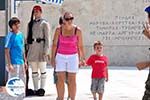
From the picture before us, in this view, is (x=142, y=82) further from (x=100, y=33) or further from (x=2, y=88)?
(x=100, y=33)

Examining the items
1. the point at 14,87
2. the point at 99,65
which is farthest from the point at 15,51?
the point at 99,65

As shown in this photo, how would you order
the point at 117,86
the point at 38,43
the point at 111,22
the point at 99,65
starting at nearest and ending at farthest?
the point at 99,65 → the point at 38,43 → the point at 117,86 → the point at 111,22

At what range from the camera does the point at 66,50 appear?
9.43 m

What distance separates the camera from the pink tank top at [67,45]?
942 centimetres

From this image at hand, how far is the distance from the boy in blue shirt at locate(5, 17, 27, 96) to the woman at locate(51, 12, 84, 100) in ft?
2.00

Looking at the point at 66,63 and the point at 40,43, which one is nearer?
the point at 66,63

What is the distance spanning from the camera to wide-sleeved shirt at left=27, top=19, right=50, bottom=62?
11109 millimetres

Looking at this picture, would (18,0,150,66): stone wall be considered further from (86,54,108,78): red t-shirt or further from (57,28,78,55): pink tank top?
(57,28,78,55): pink tank top

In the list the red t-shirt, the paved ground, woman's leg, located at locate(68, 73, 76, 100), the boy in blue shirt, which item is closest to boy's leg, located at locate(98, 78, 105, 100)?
the red t-shirt

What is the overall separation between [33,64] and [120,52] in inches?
395

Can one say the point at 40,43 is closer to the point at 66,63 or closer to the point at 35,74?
the point at 35,74

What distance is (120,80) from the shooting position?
15383 mm

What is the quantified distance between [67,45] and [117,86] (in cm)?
460

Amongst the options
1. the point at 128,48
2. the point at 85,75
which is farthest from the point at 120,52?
the point at 85,75
